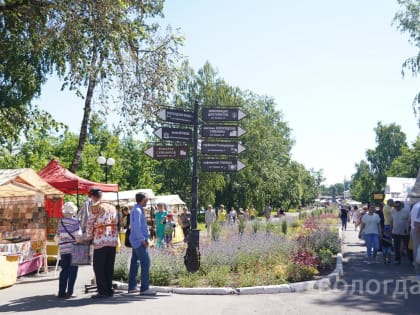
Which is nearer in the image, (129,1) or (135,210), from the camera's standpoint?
(135,210)

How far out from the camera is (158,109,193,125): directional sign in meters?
11.6

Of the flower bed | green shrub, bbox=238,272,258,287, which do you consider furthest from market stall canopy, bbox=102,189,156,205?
green shrub, bbox=238,272,258,287

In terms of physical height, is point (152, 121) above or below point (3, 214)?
above

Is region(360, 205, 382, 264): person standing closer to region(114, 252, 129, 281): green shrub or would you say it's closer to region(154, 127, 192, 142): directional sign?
region(154, 127, 192, 142): directional sign

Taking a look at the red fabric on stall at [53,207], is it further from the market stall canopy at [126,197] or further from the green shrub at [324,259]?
the market stall canopy at [126,197]

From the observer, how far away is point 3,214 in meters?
14.3

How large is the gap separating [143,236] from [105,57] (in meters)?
8.17

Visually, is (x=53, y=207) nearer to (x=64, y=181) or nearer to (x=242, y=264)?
(x=64, y=181)

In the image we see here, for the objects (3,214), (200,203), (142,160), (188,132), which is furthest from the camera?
(142,160)

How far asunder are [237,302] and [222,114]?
16.2 ft

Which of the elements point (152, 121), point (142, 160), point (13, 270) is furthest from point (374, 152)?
point (13, 270)

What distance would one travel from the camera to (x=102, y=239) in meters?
8.93

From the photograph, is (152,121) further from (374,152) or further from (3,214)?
(374,152)

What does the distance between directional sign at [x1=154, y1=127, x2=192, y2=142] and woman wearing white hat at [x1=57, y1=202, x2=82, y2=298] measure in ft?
9.61
